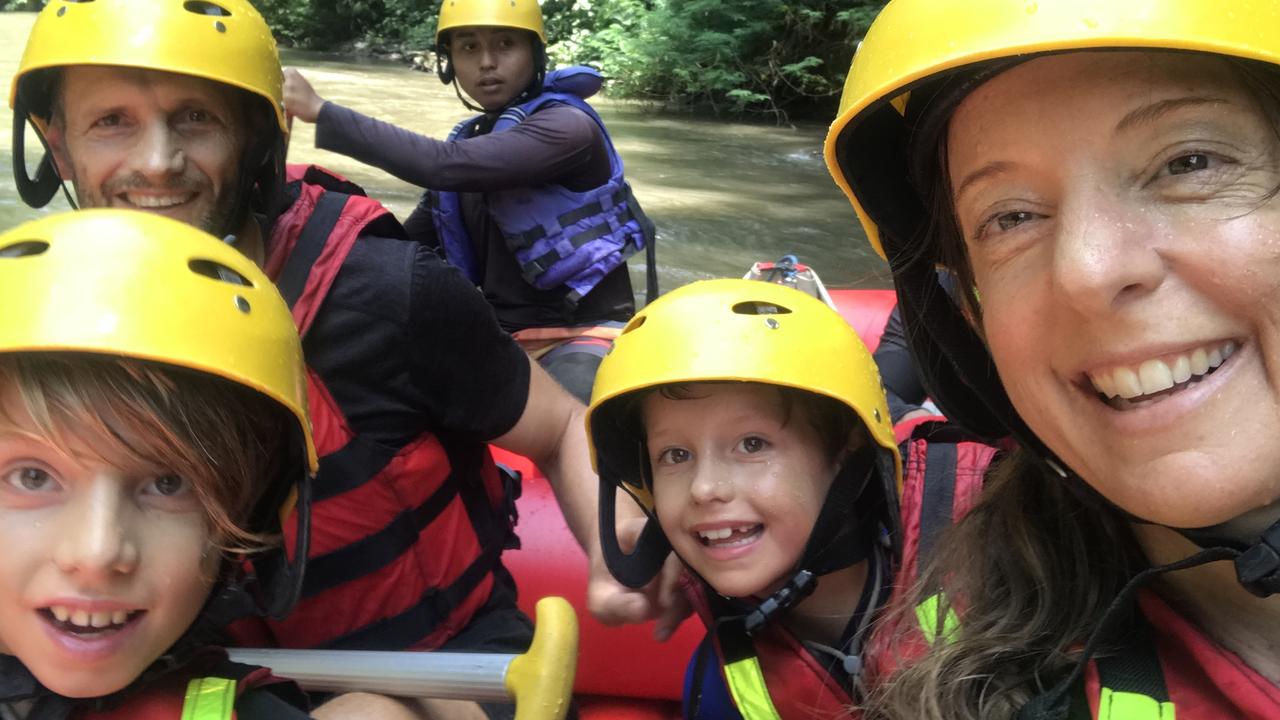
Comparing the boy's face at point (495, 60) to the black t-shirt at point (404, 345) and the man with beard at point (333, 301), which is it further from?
the black t-shirt at point (404, 345)

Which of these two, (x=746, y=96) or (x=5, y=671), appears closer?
(x=5, y=671)

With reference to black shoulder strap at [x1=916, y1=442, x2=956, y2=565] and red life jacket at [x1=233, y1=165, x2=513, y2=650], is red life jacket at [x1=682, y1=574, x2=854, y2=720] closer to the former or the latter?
black shoulder strap at [x1=916, y1=442, x2=956, y2=565]

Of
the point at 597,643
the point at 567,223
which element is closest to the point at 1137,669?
the point at 597,643

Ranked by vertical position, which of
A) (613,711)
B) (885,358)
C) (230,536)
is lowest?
(613,711)

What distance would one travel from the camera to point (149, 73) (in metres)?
1.69

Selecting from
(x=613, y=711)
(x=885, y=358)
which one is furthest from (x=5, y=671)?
(x=885, y=358)

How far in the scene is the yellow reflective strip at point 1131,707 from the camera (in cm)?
105

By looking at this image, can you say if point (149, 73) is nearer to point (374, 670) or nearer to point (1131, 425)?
point (374, 670)

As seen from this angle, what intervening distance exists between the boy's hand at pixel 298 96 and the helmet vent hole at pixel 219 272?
1387 mm

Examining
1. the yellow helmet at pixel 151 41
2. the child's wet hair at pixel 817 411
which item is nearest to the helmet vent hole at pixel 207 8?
the yellow helmet at pixel 151 41

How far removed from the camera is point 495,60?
3.80 metres

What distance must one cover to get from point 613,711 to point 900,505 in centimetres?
97

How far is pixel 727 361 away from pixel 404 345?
51 centimetres

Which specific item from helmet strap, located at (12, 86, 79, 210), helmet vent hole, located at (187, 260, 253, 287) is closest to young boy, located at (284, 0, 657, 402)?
helmet strap, located at (12, 86, 79, 210)
